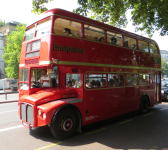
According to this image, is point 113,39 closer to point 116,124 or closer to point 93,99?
point 93,99

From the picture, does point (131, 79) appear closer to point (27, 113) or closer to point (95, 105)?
point (95, 105)

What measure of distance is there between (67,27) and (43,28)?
2.64 ft

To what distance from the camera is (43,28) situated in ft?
17.0

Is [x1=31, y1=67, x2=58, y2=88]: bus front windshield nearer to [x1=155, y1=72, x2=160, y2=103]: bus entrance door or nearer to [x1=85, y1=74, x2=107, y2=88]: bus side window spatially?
[x1=85, y1=74, x2=107, y2=88]: bus side window

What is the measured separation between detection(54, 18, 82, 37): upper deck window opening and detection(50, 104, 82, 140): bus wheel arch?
2405 millimetres

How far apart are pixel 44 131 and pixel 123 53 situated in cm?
477


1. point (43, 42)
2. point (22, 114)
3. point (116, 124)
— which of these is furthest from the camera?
point (116, 124)

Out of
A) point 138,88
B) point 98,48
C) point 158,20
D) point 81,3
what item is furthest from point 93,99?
point 158,20

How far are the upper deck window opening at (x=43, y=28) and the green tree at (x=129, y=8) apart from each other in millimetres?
3841

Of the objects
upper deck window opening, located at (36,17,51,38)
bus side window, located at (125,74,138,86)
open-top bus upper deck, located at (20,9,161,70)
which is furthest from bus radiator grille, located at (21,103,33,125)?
bus side window, located at (125,74,138,86)

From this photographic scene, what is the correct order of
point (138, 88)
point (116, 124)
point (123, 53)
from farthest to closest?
1. point (138, 88)
2. point (123, 53)
3. point (116, 124)

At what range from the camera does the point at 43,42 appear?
193 inches

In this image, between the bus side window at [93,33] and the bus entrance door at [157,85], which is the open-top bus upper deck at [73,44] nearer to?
the bus side window at [93,33]

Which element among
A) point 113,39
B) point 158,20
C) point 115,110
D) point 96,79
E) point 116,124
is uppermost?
point 158,20
